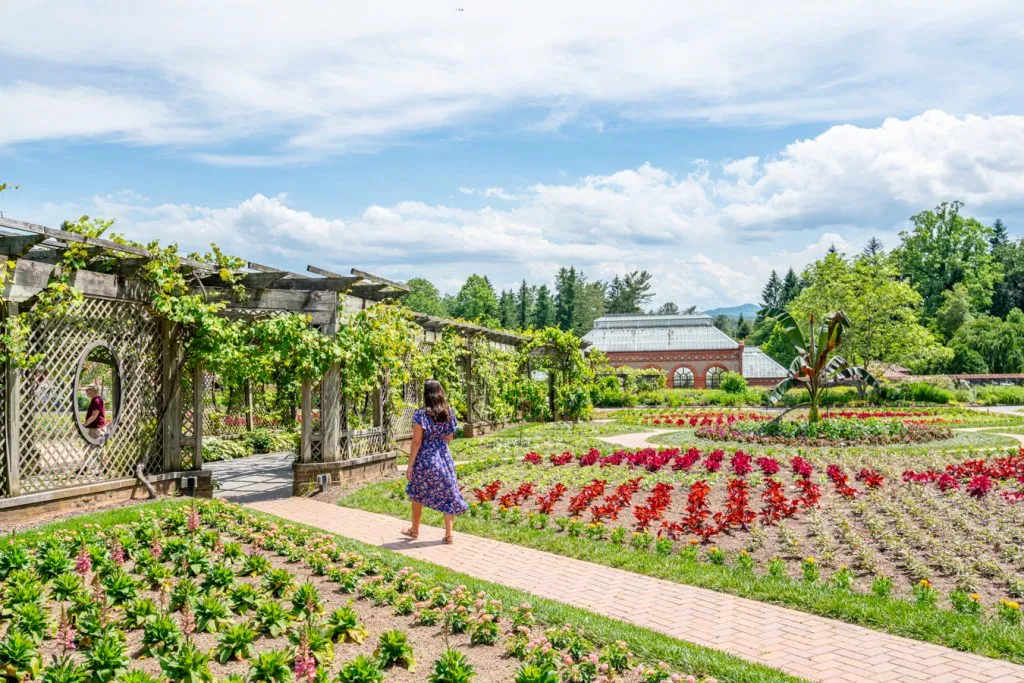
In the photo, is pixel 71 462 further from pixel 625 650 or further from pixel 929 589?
pixel 929 589

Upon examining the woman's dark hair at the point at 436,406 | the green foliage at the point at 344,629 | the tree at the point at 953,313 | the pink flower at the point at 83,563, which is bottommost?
the green foliage at the point at 344,629

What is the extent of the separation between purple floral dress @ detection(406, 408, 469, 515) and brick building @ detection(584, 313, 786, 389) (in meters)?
37.1

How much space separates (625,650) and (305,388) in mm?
6854

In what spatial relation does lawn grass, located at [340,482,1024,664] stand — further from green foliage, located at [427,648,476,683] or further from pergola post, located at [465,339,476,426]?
pergola post, located at [465,339,476,426]

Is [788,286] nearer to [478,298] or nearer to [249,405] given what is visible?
[478,298]

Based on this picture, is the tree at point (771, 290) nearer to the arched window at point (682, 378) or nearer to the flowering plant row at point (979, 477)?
the arched window at point (682, 378)

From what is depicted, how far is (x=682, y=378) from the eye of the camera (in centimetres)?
4634

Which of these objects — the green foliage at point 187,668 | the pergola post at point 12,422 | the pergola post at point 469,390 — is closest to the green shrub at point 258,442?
the pergola post at point 469,390

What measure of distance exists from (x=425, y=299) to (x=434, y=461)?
74459mm

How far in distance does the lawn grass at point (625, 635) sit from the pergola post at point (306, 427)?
3.64m

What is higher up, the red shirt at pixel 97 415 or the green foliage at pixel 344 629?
the red shirt at pixel 97 415

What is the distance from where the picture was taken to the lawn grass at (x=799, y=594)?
4840 mm

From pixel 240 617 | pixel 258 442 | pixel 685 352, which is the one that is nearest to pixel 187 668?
pixel 240 617

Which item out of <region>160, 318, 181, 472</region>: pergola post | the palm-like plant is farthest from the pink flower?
the palm-like plant
